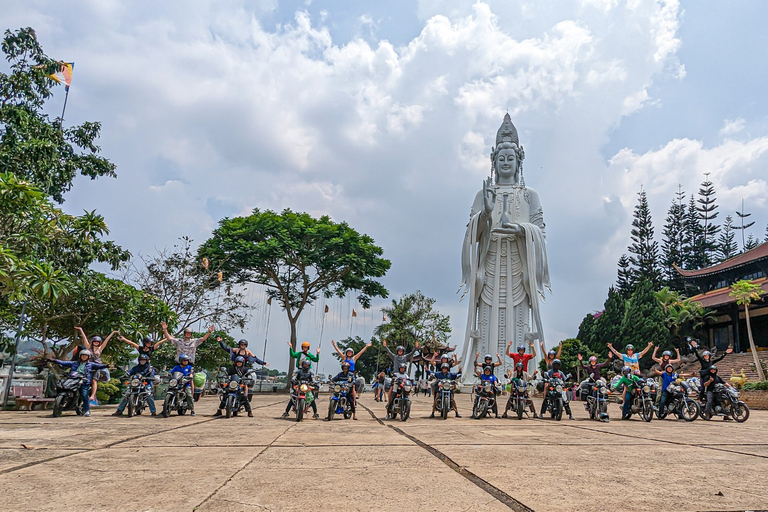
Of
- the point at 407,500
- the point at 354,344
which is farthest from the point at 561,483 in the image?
the point at 354,344

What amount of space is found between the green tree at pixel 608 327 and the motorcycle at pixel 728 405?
20.6 m

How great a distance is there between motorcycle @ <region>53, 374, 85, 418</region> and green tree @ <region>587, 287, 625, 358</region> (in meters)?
28.9

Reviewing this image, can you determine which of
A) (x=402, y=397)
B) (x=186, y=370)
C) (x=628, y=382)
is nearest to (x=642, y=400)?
(x=628, y=382)

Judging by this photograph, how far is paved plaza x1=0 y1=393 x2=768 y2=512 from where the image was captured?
11.1 feet

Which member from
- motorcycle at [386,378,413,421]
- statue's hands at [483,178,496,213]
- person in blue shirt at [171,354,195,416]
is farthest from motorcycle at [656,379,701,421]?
statue's hands at [483,178,496,213]

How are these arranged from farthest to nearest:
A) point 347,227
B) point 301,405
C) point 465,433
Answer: point 347,227 < point 301,405 < point 465,433

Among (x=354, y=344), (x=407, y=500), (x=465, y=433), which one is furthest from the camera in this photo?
(x=354, y=344)

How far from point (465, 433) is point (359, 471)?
3.95m

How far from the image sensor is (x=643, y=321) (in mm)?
31797

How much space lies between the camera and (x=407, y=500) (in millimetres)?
3443

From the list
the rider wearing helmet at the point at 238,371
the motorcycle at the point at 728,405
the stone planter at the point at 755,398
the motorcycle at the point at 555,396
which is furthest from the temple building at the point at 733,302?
the rider wearing helmet at the point at 238,371

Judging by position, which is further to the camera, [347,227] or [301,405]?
[347,227]

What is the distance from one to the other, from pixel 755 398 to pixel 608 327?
1283 cm

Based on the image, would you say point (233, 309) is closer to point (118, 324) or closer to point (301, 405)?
point (118, 324)
